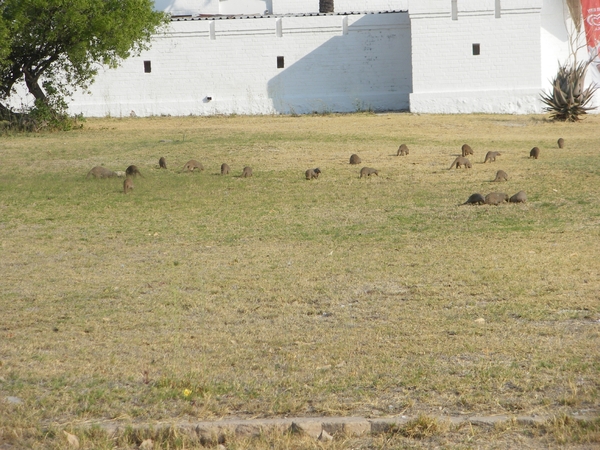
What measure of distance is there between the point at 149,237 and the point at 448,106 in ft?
60.8

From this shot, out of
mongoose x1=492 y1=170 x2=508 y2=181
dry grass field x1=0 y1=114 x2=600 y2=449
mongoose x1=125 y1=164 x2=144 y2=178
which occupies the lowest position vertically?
dry grass field x1=0 y1=114 x2=600 y2=449

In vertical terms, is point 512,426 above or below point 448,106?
below

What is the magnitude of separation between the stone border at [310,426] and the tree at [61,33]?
1674cm

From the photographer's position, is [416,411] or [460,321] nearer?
[416,411]

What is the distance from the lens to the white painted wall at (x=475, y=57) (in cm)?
2645

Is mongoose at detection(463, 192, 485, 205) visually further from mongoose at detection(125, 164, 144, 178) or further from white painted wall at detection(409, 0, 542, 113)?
white painted wall at detection(409, 0, 542, 113)

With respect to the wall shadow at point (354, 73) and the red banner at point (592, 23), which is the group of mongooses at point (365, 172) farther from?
the red banner at point (592, 23)

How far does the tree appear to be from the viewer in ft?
63.8

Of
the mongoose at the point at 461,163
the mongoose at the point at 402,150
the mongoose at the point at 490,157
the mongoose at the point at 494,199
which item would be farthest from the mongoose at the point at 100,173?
the mongoose at the point at 490,157

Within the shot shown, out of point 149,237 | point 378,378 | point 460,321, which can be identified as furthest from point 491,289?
point 149,237

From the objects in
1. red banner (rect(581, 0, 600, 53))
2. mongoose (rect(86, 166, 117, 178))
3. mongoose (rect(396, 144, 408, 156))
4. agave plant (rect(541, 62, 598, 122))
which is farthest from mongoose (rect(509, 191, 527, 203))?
red banner (rect(581, 0, 600, 53))

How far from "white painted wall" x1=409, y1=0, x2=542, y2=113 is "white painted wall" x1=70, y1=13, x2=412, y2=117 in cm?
148

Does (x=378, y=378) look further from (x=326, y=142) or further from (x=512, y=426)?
(x=326, y=142)

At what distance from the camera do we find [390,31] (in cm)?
2822
